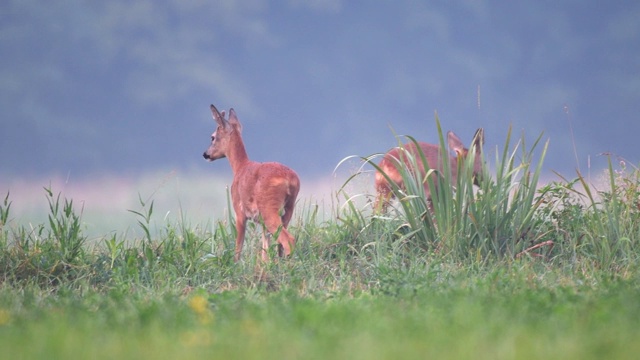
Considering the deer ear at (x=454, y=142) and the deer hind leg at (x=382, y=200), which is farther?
the deer ear at (x=454, y=142)

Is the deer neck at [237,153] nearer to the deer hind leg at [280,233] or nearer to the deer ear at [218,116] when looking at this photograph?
the deer ear at [218,116]

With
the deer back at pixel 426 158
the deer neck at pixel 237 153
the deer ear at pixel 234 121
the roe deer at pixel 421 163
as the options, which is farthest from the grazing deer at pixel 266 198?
the deer back at pixel 426 158

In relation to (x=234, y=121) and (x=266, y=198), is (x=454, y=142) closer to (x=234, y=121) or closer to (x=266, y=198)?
(x=266, y=198)

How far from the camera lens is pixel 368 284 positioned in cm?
891

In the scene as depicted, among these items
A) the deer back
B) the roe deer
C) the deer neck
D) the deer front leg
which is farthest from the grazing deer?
the deer back

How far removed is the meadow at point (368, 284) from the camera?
460cm

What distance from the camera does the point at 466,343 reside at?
14.6 ft

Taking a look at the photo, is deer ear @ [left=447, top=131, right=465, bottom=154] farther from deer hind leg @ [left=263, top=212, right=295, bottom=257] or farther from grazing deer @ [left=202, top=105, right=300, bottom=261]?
deer hind leg @ [left=263, top=212, right=295, bottom=257]

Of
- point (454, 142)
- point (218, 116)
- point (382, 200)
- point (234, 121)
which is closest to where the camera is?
point (382, 200)

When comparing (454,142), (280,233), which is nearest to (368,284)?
(280,233)

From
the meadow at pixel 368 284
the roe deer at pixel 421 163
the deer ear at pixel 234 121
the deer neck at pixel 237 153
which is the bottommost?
the meadow at pixel 368 284

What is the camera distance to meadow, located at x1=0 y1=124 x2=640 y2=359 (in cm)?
460

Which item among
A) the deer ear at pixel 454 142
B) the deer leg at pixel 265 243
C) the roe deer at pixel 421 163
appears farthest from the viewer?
the deer ear at pixel 454 142

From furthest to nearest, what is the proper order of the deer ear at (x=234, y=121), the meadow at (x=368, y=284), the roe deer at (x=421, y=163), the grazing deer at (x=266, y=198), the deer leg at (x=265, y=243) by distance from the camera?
the deer ear at (x=234, y=121) → the roe deer at (x=421, y=163) → the grazing deer at (x=266, y=198) → the deer leg at (x=265, y=243) → the meadow at (x=368, y=284)
